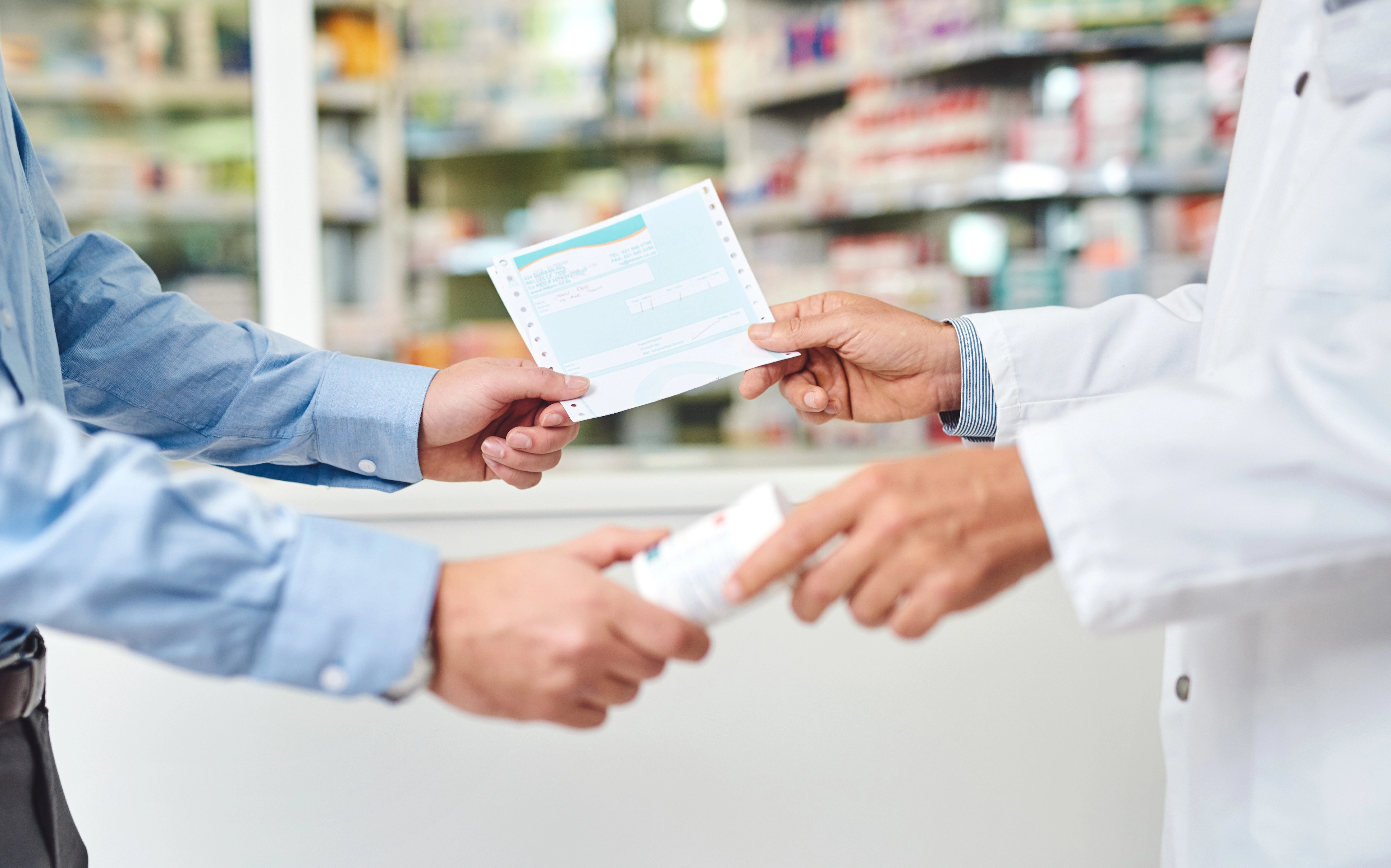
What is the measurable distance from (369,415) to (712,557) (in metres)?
0.59

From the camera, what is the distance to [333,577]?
750mm

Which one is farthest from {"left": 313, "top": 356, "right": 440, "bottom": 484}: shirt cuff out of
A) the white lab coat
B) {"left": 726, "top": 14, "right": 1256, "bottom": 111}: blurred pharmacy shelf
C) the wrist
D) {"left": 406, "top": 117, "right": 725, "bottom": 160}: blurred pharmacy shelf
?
{"left": 406, "top": 117, "right": 725, "bottom": 160}: blurred pharmacy shelf

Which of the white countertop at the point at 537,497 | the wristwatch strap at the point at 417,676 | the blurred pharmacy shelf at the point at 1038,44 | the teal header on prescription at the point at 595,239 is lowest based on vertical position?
the white countertop at the point at 537,497

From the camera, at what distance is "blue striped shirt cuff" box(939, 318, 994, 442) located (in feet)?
3.94

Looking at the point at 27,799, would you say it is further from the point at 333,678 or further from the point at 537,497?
the point at 537,497

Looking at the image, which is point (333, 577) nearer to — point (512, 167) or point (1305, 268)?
point (1305, 268)

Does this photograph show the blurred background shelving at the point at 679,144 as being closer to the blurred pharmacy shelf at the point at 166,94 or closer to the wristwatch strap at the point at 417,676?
the blurred pharmacy shelf at the point at 166,94

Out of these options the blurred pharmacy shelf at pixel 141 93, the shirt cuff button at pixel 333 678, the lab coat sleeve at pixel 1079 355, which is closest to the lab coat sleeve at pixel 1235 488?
the lab coat sleeve at pixel 1079 355

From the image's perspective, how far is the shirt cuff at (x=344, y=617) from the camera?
0.74 metres

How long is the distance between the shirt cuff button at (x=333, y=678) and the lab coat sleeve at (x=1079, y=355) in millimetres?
798

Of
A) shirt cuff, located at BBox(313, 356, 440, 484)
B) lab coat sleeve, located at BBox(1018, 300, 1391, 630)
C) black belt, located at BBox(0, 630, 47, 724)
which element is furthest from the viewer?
shirt cuff, located at BBox(313, 356, 440, 484)

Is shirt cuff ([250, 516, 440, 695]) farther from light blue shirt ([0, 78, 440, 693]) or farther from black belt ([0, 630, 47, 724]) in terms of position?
black belt ([0, 630, 47, 724])

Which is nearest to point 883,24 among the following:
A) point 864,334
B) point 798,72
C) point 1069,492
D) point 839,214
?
point 798,72

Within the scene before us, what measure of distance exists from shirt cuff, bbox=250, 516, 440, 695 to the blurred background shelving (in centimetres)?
120
